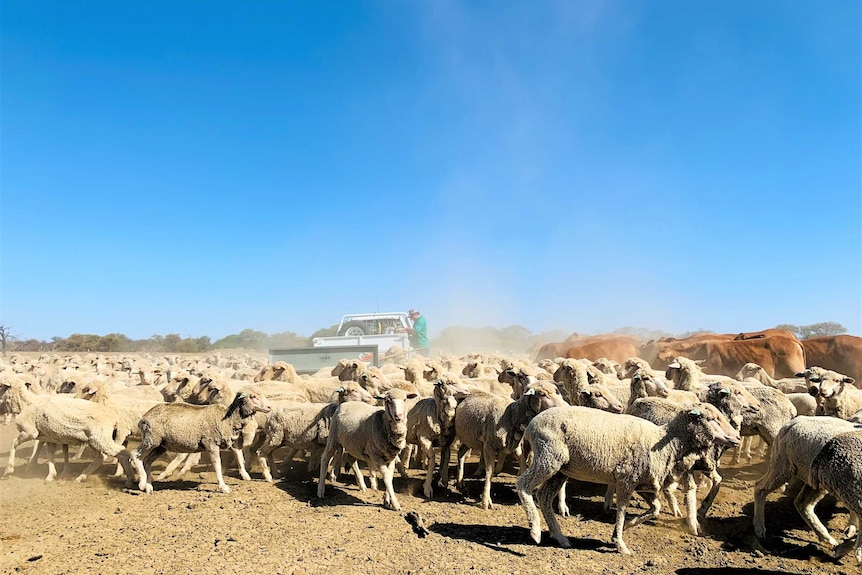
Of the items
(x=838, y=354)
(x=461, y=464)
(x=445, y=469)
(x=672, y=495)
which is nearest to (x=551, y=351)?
(x=838, y=354)

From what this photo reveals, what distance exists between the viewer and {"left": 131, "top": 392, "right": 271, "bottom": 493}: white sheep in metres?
8.39

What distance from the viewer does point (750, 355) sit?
63.2 feet

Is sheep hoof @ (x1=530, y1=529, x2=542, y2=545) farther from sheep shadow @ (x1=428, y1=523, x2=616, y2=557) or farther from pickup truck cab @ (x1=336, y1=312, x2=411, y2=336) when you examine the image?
pickup truck cab @ (x1=336, y1=312, x2=411, y2=336)

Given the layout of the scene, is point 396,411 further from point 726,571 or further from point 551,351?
point 551,351

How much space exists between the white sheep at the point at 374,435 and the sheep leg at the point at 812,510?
5.49 m

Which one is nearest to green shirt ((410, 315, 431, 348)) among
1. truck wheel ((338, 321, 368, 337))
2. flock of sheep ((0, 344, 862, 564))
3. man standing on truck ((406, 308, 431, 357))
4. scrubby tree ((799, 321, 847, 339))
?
man standing on truck ((406, 308, 431, 357))

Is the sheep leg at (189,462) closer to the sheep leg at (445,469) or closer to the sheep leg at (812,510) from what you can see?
the sheep leg at (445,469)

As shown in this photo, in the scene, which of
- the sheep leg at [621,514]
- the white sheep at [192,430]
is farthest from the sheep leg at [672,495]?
the white sheep at [192,430]

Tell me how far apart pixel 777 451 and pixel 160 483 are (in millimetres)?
10045

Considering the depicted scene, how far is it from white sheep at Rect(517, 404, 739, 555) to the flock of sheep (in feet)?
0.05

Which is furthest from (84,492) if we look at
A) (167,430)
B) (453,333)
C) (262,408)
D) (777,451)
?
(453,333)

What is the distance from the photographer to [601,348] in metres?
25.6

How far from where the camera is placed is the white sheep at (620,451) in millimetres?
5965

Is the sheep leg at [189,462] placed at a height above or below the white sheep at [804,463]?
below
